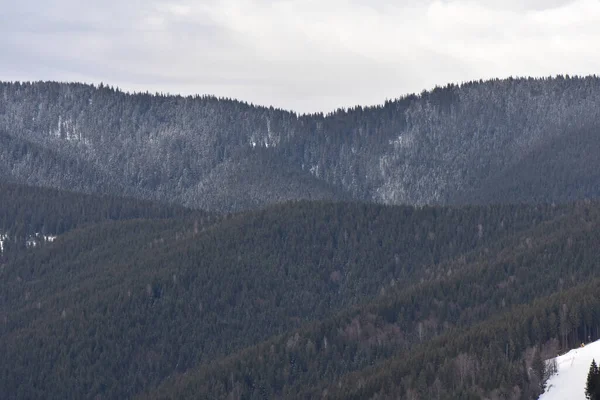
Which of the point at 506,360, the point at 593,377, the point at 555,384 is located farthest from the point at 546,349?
the point at 593,377

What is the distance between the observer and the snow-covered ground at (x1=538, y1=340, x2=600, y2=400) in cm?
17588

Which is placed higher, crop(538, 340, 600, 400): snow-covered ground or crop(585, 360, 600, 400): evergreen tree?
crop(585, 360, 600, 400): evergreen tree

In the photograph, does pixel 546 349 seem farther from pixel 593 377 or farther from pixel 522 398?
pixel 593 377

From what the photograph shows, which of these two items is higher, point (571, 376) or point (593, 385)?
point (593, 385)

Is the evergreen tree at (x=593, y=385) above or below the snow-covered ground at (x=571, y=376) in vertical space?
above

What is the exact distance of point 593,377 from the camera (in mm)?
163000

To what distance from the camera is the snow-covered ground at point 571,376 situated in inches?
6924

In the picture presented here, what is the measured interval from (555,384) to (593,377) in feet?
59.3

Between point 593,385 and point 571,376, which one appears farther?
point 571,376

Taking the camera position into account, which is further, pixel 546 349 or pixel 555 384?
pixel 546 349

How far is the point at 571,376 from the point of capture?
7092 inches

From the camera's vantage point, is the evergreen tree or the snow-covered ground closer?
the evergreen tree

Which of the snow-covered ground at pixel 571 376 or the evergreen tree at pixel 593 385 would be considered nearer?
the evergreen tree at pixel 593 385

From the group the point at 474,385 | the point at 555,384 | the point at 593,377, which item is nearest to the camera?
the point at 593,377
